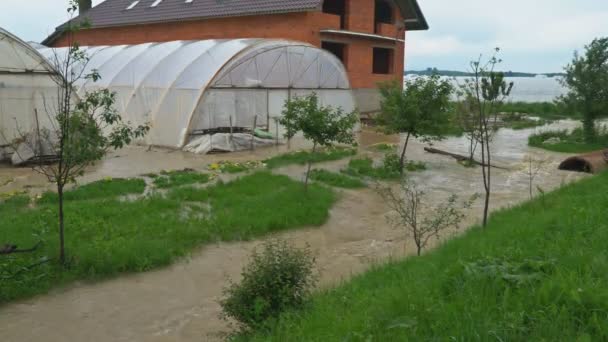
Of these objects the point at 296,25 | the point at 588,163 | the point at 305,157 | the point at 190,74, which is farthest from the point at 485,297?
the point at 296,25

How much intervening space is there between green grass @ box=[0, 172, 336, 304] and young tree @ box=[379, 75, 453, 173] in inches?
148

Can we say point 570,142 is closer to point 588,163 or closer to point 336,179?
point 588,163

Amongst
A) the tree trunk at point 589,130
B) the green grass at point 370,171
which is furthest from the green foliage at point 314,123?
the tree trunk at point 589,130

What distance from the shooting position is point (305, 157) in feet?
53.8

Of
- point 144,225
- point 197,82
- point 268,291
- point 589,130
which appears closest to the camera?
point 268,291

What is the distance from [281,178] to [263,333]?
818cm

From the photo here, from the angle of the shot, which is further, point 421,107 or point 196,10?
point 196,10

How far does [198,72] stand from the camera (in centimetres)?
1884

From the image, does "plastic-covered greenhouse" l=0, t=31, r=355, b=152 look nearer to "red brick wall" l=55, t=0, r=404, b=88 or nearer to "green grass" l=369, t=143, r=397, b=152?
"green grass" l=369, t=143, r=397, b=152

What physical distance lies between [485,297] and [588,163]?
12659mm

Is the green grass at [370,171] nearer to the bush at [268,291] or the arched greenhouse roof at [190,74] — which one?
the arched greenhouse roof at [190,74]

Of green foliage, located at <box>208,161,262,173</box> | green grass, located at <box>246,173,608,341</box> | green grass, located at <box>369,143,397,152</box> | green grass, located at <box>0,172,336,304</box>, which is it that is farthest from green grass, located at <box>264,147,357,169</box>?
green grass, located at <box>246,173,608,341</box>

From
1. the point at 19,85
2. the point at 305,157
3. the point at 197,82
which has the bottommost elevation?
the point at 305,157

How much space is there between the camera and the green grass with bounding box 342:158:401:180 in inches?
580
